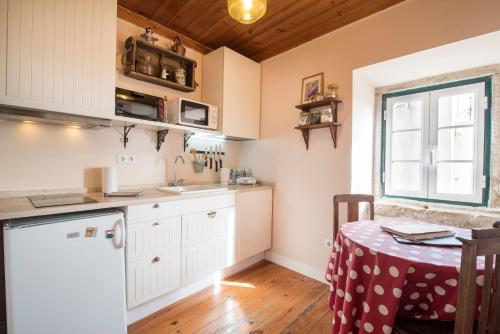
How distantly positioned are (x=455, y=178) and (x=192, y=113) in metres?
2.52

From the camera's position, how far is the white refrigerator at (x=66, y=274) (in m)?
1.17

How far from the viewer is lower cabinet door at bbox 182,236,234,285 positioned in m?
1.98

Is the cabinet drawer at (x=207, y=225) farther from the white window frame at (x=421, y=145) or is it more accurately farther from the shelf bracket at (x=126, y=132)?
the white window frame at (x=421, y=145)

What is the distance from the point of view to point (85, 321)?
1379 mm

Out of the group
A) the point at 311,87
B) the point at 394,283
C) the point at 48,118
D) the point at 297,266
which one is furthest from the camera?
the point at 297,266

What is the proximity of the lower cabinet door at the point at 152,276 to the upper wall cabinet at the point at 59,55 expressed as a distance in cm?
115

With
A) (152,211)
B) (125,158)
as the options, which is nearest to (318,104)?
(152,211)

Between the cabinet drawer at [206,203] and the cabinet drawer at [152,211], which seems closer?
the cabinet drawer at [152,211]

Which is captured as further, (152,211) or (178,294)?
(178,294)

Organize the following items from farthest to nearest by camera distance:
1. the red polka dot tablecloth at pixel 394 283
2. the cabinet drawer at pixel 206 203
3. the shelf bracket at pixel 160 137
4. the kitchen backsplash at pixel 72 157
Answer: the shelf bracket at pixel 160 137 < the cabinet drawer at pixel 206 203 < the kitchen backsplash at pixel 72 157 < the red polka dot tablecloth at pixel 394 283

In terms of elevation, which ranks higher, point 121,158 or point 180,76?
point 180,76

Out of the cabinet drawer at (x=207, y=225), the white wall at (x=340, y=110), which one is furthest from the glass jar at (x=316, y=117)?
the cabinet drawer at (x=207, y=225)

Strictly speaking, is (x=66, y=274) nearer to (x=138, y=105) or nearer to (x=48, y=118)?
(x=48, y=118)

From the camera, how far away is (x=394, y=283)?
96 centimetres
